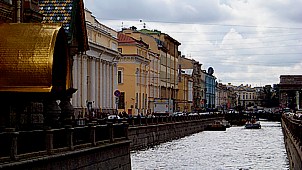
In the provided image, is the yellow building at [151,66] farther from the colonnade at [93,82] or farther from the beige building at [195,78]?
the beige building at [195,78]

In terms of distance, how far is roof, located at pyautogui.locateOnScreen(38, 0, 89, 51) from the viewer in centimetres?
2905

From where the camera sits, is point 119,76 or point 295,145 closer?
point 295,145

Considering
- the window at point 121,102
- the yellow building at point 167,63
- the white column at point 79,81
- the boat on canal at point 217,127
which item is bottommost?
the boat on canal at point 217,127

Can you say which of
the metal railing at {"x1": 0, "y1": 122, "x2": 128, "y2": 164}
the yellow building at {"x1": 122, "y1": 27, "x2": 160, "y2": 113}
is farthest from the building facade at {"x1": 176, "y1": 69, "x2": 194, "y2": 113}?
the metal railing at {"x1": 0, "y1": 122, "x2": 128, "y2": 164}

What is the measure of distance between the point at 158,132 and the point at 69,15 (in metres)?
34.1

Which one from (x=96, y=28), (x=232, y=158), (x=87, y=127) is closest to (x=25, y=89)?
(x=87, y=127)

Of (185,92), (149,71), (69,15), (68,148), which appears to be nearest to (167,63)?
(185,92)

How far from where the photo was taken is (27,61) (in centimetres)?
2089

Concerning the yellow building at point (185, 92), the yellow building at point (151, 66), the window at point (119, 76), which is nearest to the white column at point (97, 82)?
the window at point (119, 76)

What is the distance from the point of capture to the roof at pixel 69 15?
2905 cm

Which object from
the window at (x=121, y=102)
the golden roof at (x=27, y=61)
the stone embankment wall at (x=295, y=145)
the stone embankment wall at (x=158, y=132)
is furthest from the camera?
the window at (x=121, y=102)

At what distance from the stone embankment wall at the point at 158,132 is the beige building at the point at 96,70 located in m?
7.85

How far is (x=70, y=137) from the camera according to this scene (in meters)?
20.6

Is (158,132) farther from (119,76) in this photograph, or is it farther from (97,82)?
(119,76)
